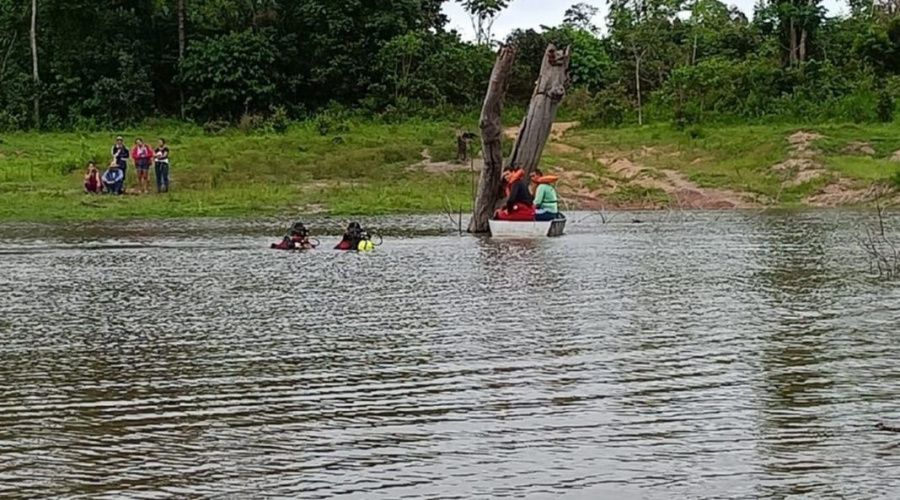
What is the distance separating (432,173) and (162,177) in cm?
752

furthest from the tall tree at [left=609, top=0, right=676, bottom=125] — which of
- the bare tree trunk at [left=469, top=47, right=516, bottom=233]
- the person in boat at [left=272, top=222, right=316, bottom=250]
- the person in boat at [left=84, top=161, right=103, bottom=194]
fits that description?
the person in boat at [left=272, top=222, right=316, bottom=250]

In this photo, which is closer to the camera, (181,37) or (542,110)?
(542,110)

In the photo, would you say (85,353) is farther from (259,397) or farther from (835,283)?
(835,283)

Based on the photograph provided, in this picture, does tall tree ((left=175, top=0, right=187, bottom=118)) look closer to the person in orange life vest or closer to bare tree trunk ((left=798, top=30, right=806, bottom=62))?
the person in orange life vest

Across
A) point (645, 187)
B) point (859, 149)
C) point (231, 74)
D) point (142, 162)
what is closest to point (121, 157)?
point (142, 162)

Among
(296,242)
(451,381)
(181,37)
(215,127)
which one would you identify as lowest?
(451,381)

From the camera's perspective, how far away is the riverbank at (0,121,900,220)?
31.5m

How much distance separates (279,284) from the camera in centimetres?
1559

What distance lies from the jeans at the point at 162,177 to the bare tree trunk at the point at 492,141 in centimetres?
1091

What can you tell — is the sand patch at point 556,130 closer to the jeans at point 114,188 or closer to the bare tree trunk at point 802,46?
the bare tree trunk at point 802,46

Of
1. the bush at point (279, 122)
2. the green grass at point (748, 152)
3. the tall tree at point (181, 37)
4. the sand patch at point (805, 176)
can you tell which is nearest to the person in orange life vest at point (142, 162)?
the green grass at point (748, 152)

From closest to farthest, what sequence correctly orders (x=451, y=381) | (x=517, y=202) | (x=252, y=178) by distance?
(x=451, y=381) < (x=517, y=202) < (x=252, y=178)

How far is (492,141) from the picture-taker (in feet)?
79.3

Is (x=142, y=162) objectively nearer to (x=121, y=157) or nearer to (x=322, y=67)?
(x=121, y=157)
